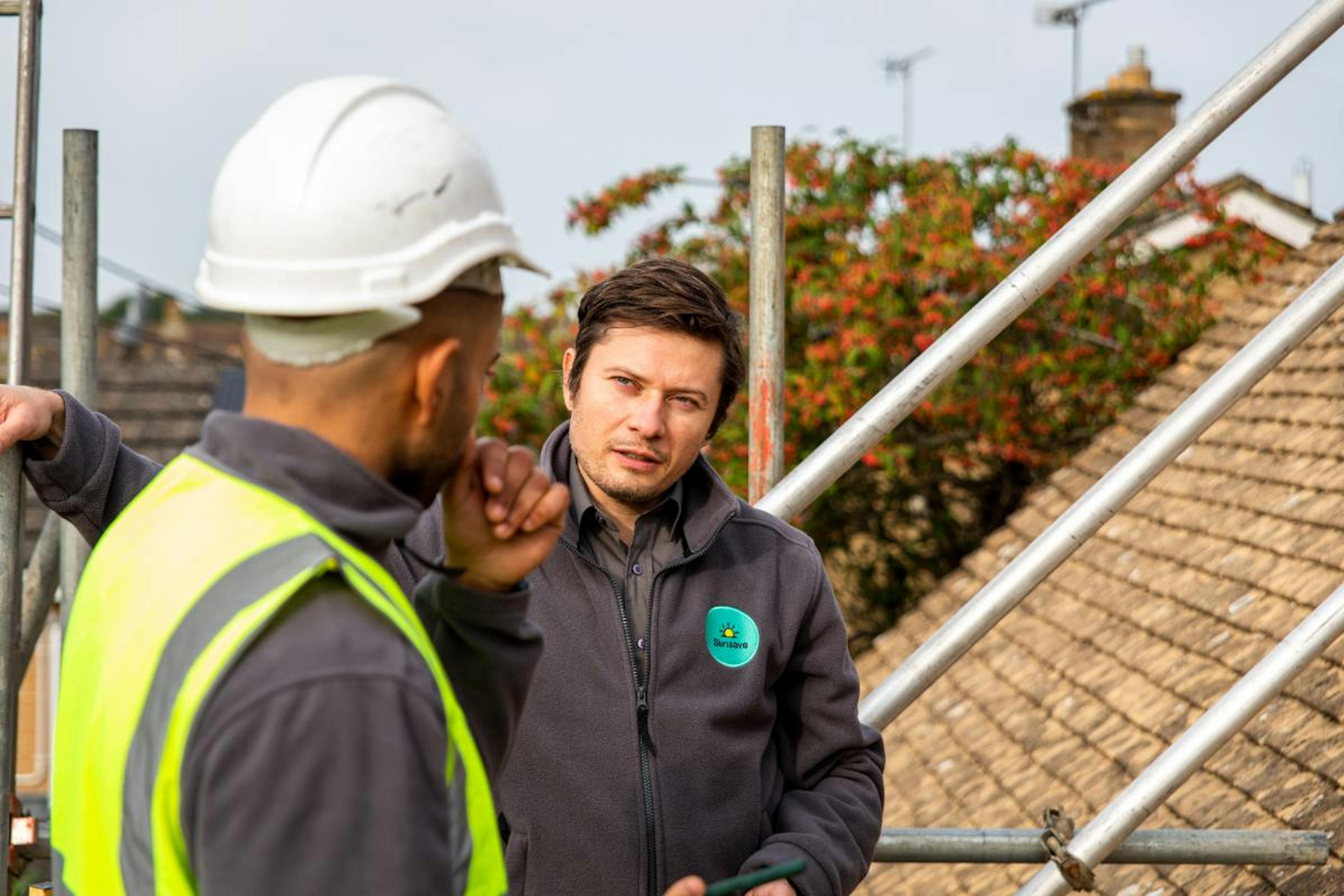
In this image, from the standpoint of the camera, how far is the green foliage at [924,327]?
10180mm

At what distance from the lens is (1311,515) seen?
5.87m

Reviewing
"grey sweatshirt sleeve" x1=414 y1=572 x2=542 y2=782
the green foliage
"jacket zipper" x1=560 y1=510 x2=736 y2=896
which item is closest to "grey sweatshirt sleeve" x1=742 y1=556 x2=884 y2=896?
"jacket zipper" x1=560 y1=510 x2=736 y2=896

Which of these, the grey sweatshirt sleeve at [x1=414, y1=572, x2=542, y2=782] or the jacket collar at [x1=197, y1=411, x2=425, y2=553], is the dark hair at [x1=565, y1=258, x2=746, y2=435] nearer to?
the grey sweatshirt sleeve at [x1=414, y1=572, x2=542, y2=782]

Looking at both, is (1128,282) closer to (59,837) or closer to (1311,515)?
(1311,515)

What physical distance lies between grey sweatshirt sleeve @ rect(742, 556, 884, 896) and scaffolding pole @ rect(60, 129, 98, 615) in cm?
116

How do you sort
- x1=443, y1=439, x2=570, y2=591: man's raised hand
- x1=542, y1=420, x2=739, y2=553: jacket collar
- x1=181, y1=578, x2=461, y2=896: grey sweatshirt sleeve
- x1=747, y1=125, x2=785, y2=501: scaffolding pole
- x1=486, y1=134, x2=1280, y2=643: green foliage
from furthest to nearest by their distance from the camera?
x1=486, y1=134, x2=1280, y2=643: green foliage, x1=747, y1=125, x2=785, y2=501: scaffolding pole, x1=542, y1=420, x2=739, y2=553: jacket collar, x1=443, y1=439, x2=570, y2=591: man's raised hand, x1=181, y1=578, x2=461, y2=896: grey sweatshirt sleeve

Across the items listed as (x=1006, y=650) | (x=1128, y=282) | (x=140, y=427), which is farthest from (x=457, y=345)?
(x=140, y=427)

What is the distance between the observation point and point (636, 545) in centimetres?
272

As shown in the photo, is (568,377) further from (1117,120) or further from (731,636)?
(1117,120)

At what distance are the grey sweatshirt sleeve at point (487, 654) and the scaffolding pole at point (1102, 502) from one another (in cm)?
130

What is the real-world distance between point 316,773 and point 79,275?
1801 mm

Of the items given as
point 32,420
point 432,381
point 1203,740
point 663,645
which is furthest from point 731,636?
point 432,381

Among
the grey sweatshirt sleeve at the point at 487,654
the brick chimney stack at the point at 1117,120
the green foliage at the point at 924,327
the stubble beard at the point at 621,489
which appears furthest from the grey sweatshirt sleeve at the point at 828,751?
the brick chimney stack at the point at 1117,120

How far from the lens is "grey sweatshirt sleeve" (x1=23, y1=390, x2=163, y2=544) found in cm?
242
